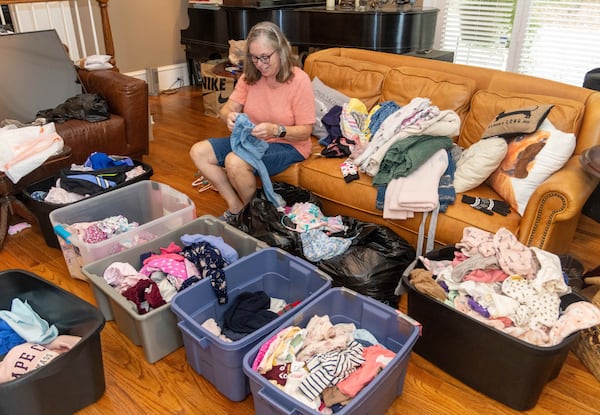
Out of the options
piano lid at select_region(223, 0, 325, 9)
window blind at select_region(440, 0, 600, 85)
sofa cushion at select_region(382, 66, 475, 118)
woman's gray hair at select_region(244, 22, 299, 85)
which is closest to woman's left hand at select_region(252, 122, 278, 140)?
woman's gray hair at select_region(244, 22, 299, 85)

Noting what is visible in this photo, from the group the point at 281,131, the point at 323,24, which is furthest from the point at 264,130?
the point at 323,24

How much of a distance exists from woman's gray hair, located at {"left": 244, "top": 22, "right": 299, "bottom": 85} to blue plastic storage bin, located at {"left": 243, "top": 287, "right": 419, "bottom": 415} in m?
1.16

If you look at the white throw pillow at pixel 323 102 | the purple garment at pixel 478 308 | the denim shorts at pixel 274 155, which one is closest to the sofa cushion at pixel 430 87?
the white throw pillow at pixel 323 102

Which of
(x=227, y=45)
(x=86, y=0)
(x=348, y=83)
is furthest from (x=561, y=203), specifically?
(x=86, y=0)

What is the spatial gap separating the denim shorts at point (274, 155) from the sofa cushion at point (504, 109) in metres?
0.87

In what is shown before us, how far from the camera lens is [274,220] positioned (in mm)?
2256

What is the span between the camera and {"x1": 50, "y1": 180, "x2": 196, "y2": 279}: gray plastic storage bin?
6.81ft

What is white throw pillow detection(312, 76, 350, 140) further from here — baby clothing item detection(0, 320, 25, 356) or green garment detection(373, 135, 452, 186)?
baby clothing item detection(0, 320, 25, 356)

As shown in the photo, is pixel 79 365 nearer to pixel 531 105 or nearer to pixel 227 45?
pixel 531 105

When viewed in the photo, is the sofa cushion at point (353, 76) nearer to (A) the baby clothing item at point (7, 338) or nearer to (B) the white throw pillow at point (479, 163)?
(B) the white throw pillow at point (479, 163)

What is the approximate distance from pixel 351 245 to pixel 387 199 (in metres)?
0.27

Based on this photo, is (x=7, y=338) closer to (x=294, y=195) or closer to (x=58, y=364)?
(x=58, y=364)

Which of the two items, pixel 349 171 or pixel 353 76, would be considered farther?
pixel 353 76

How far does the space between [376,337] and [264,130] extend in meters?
1.10
